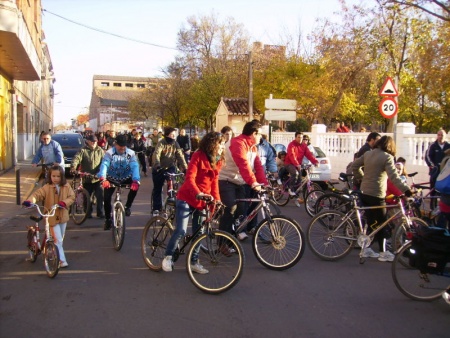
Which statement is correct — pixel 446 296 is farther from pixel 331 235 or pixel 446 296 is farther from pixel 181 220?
pixel 181 220

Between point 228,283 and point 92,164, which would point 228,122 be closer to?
point 92,164

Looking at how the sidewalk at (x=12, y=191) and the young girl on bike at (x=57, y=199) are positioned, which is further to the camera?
the sidewalk at (x=12, y=191)

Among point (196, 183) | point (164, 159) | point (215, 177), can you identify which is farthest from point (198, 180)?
point (164, 159)

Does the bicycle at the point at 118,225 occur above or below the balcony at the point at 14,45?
below

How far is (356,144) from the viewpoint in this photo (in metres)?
18.6

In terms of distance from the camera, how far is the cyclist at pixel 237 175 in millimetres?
6863

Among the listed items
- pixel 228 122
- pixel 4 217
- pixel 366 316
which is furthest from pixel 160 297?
pixel 228 122

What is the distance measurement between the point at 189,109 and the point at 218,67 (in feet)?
17.8

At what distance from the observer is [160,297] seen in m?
5.32

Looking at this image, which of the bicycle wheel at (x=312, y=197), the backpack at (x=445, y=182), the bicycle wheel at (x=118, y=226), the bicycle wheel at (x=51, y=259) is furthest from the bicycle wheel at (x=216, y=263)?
the bicycle wheel at (x=312, y=197)

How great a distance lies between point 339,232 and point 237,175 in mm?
1713

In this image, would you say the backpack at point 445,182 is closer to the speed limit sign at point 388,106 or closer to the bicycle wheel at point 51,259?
the bicycle wheel at point 51,259

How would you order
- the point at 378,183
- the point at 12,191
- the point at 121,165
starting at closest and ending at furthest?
the point at 378,183 < the point at 121,165 < the point at 12,191

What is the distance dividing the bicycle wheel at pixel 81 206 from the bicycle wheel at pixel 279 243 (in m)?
4.57
